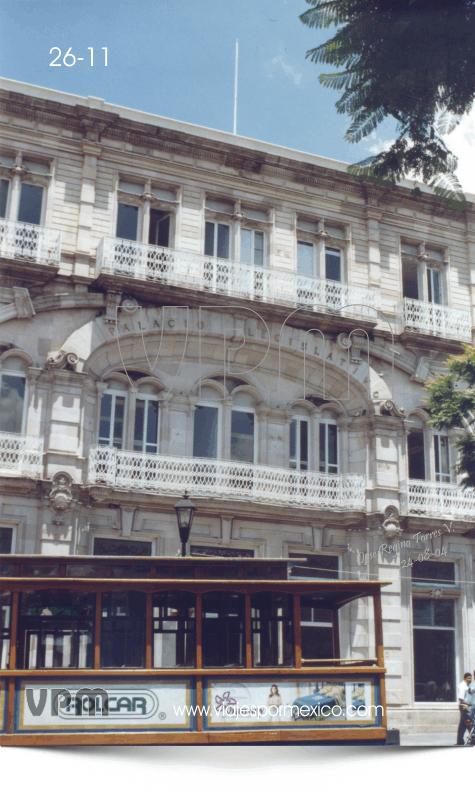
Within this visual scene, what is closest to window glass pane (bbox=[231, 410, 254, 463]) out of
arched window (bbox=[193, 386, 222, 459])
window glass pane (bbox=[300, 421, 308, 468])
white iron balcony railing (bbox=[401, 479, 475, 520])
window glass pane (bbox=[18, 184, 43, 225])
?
arched window (bbox=[193, 386, 222, 459])

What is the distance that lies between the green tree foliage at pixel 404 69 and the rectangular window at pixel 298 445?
773cm

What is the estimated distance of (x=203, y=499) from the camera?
1845 centimetres

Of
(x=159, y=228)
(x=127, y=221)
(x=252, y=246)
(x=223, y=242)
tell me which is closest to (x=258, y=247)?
(x=252, y=246)

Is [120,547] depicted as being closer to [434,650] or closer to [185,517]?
[185,517]

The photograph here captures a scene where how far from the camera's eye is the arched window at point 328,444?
20500 millimetres

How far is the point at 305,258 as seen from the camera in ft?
71.5

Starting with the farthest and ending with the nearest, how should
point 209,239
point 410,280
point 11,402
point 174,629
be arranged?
point 410,280
point 209,239
point 11,402
point 174,629

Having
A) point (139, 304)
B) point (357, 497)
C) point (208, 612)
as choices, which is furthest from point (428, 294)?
point (208, 612)

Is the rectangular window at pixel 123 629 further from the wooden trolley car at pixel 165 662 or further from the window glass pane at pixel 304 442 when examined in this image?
the window glass pane at pixel 304 442

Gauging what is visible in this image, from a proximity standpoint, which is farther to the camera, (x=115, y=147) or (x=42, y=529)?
(x=115, y=147)

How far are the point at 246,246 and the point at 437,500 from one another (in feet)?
24.5

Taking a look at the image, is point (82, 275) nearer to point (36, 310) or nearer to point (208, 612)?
point (36, 310)

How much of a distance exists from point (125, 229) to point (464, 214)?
8.83m

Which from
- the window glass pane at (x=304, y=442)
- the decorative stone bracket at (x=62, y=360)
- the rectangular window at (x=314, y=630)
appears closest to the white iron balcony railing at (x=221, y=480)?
the window glass pane at (x=304, y=442)
